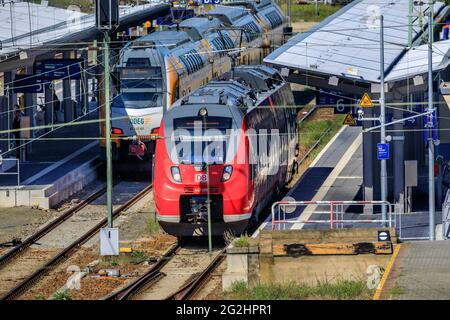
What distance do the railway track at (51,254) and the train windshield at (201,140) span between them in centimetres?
387

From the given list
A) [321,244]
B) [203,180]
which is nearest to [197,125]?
[203,180]

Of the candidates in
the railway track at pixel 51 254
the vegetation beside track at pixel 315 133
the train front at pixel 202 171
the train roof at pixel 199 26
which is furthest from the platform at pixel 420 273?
the train roof at pixel 199 26

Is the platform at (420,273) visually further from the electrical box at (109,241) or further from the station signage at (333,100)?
the station signage at (333,100)

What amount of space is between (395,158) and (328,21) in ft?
39.0

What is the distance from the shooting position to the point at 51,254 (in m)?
31.7

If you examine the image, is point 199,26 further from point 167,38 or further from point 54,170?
point 54,170

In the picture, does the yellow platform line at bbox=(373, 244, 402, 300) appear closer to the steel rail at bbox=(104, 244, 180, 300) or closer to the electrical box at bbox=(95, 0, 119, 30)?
the steel rail at bbox=(104, 244, 180, 300)

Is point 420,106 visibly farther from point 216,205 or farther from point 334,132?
point 334,132

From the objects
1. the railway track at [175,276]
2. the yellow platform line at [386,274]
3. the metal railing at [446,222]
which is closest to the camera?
the yellow platform line at [386,274]

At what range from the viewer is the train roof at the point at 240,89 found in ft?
102

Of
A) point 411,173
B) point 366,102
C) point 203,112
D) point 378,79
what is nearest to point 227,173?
point 203,112

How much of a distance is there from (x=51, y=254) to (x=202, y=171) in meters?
4.54

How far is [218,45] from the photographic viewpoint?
48.0 meters

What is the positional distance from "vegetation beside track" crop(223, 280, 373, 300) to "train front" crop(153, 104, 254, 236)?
17.5ft
